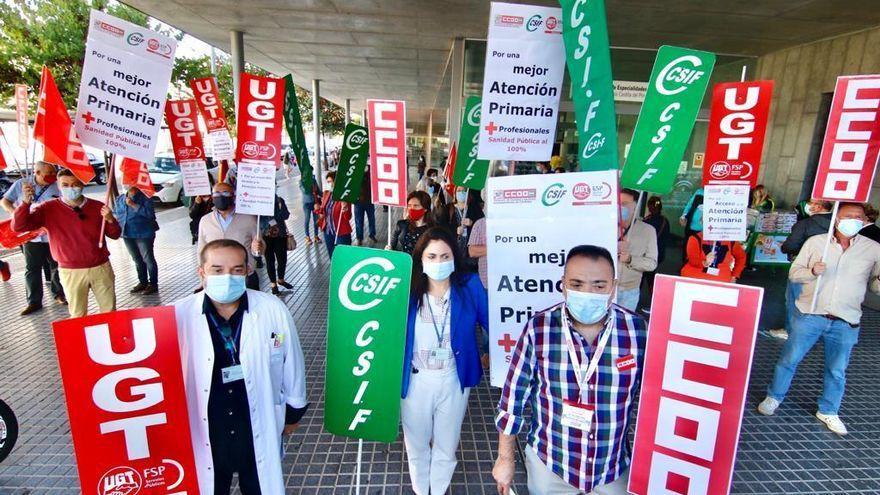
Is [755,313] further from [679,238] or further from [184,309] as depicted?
[679,238]

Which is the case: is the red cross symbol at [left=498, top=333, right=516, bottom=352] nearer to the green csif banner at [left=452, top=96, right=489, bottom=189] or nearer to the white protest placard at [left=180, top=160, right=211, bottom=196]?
the green csif banner at [left=452, top=96, right=489, bottom=189]

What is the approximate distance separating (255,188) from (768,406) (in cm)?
541

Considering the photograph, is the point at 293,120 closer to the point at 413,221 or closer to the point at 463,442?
the point at 413,221

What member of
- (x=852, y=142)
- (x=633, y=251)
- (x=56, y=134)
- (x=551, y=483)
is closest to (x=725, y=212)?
(x=633, y=251)

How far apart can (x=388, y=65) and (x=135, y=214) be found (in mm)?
9383

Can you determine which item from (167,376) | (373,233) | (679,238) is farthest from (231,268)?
(679,238)

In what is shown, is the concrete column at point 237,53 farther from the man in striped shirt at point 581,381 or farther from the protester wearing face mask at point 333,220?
the man in striped shirt at point 581,381

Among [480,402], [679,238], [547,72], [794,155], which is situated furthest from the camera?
[679,238]

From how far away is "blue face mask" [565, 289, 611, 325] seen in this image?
1.98 metres

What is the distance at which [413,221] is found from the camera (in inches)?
205

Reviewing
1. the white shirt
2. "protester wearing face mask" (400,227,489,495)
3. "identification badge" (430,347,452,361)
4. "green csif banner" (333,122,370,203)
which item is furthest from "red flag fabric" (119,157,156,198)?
"identification badge" (430,347,452,361)

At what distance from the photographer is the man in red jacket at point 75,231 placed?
4.47m

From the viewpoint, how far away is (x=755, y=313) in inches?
62.8

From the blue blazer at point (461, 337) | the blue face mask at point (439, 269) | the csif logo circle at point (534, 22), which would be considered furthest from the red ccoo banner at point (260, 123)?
the blue blazer at point (461, 337)
